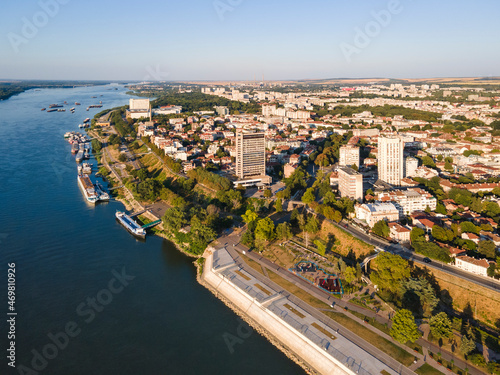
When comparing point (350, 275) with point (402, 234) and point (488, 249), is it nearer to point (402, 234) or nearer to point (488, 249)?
point (402, 234)

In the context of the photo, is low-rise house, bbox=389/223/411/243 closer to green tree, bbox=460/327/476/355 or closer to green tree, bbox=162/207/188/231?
green tree, bbox=460/327/476/355

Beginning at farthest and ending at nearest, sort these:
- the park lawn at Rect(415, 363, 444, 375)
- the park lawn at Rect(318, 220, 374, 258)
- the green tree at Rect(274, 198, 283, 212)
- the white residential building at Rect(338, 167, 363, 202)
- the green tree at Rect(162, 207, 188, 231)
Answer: the green tree at Rect(274, 198, 283, 212) < the white residential building at Rect(338, 167, 363, 202) < the green tree at Rect(162, 207, 188, 231) < the park lawn at Rect(318, 220, 374, 258) < the park lawn at Rect(415, 363, 444, 375)

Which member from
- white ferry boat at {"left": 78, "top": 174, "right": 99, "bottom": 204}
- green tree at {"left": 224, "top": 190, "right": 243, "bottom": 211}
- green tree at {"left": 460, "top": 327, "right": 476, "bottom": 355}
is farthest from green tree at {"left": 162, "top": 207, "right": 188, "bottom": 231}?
green tree at {"left": 460, "top": 327, "right": 476, "bottom": 355}

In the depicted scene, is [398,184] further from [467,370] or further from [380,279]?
[467,370]

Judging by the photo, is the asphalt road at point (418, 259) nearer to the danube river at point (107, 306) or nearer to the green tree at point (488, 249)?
the green tree at point (488, 249)

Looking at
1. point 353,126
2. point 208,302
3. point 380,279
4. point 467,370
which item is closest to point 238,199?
point 208,302

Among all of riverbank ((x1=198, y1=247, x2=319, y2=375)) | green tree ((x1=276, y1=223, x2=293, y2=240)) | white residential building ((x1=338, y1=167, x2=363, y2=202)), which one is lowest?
riverbank ((x1=198, y1=247, x2=319, y2=375))

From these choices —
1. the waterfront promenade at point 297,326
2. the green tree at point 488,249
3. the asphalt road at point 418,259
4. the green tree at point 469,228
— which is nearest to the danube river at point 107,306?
the waterfront promenade at point 297,326
